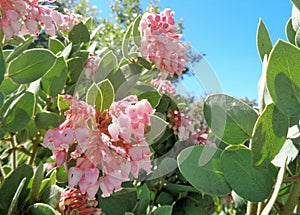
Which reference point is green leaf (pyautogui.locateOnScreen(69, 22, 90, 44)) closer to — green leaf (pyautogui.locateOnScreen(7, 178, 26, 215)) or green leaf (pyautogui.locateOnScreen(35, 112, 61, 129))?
green leaf (pyautogui.locateOnScreen(35, 112, 61, 129))

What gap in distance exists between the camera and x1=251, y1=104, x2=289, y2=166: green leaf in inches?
24.3

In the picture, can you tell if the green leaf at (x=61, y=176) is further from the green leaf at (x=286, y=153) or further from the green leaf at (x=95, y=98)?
the green leaf at (x=286, y=153)

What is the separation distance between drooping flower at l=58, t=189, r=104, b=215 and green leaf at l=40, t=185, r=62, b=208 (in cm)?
1

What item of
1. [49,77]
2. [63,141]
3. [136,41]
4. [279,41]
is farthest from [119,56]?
[279,41]

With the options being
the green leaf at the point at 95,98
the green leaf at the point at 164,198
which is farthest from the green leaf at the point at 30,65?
the green leaf at the point at 164,198

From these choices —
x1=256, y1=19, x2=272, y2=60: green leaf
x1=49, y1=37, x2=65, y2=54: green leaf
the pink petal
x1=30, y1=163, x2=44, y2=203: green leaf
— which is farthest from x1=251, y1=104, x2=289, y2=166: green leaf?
x1=49, y1=37, x2=65, y2=54: green leaf

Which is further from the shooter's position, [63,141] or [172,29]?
[172,29]

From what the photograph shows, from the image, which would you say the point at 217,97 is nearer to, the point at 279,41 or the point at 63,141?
the point at 279,41

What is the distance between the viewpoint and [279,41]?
0.56 metres

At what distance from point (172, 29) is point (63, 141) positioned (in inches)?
21.8

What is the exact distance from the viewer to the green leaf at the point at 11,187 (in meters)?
0.82

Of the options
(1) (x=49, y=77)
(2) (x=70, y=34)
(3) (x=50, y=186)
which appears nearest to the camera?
(3) (x=50, y=186)

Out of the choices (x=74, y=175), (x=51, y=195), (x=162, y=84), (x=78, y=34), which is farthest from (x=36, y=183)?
(x=78, y=34)

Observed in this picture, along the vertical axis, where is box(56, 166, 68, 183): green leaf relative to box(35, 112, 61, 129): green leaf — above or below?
below
